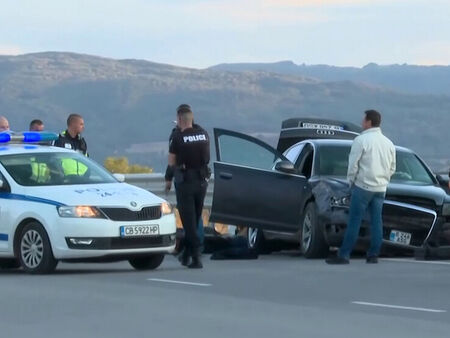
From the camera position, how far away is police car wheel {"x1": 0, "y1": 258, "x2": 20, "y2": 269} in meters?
17.2

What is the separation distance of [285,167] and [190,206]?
2.10 m

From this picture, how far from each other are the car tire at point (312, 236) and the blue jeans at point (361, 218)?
0.77 metres

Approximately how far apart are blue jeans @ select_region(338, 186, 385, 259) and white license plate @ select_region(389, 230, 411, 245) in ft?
1.83

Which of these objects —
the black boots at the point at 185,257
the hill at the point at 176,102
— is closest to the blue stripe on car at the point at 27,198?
the black boots at the point at 185,257

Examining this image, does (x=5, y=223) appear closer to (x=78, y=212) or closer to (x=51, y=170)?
(x=51, y=170)

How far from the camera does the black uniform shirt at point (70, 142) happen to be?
764 inches

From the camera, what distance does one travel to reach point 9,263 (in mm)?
17312

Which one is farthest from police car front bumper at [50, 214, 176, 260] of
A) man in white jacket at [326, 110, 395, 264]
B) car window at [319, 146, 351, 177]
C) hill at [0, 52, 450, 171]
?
hill at [0, 52, 450, 171]

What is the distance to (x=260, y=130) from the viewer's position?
5738 inches

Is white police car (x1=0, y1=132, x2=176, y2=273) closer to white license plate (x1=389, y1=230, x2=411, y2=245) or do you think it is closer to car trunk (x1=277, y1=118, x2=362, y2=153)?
white license plate (x1=389, y1=230, x2=411, y2=245)

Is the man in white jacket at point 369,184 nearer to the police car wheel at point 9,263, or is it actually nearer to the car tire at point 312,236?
the car tire at point 312,236

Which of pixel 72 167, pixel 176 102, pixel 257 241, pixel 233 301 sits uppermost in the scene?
pixel 72 167

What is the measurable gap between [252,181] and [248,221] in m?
0.52

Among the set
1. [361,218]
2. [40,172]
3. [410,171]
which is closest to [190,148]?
[40,172]
